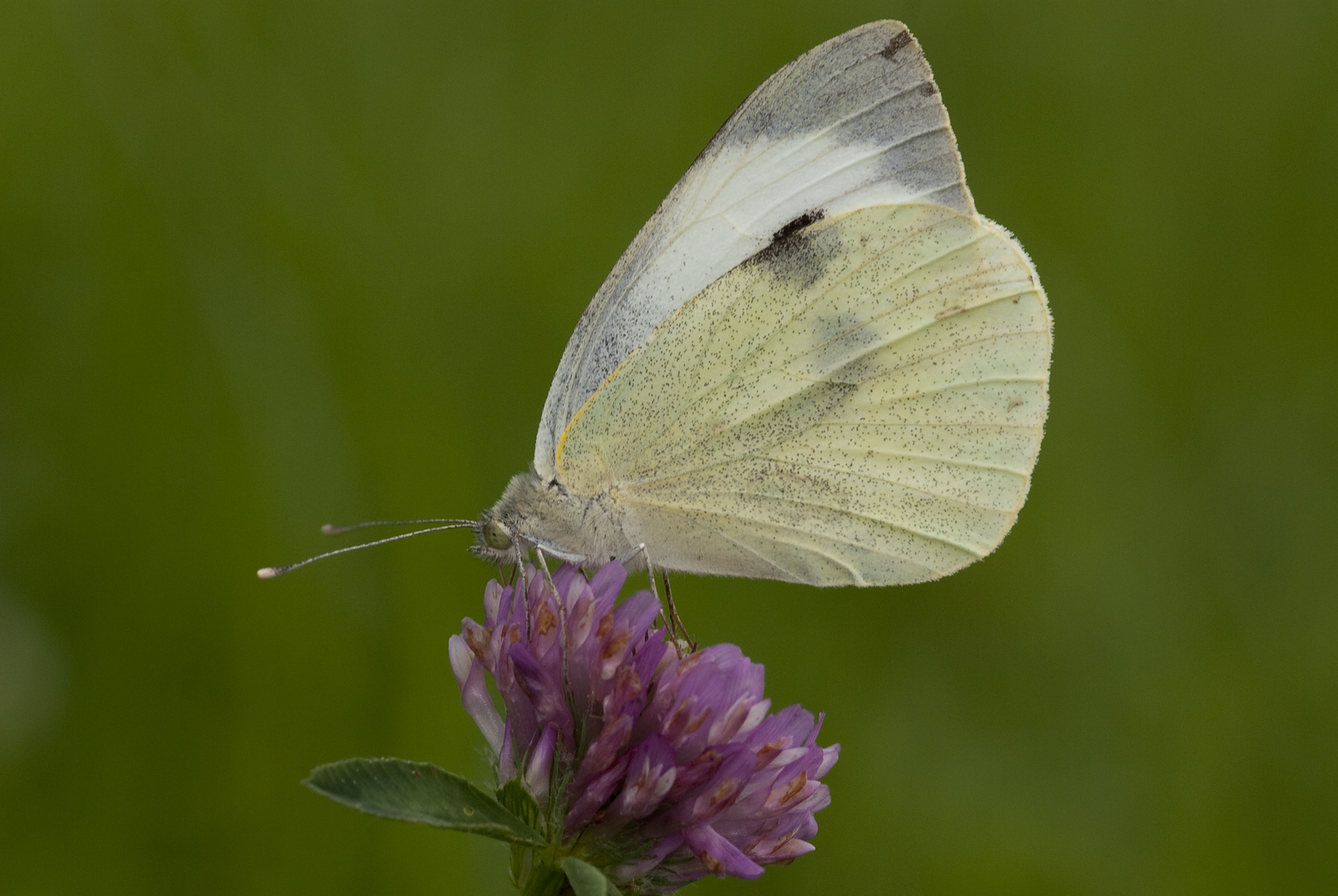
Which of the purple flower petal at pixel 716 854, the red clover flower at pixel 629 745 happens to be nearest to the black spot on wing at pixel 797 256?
the red clover flower at pixel 629 745

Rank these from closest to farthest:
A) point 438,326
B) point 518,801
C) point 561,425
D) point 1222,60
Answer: point 518,801 → point 561,425 → point 438,326 → point 1222,60

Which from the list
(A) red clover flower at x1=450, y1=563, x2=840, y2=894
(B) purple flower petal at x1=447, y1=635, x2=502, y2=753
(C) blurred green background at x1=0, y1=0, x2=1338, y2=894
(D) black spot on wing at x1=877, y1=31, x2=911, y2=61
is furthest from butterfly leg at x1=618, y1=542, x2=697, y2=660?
(D) black spot on wing at x1=877, y1=31, x2=911, y2=61

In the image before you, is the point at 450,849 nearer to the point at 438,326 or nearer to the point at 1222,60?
the point at 438,326

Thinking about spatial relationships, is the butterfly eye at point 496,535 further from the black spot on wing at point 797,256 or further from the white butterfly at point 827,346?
the black spot on wing at point 797,256

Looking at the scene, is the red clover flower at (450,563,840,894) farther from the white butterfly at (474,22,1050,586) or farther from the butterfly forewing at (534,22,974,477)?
the butterfly forewing at (534,22,974,477)

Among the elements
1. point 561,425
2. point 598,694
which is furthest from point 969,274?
point 598,694

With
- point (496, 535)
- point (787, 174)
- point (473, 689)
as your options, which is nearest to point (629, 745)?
point (473, 689)
